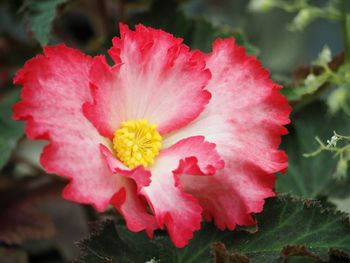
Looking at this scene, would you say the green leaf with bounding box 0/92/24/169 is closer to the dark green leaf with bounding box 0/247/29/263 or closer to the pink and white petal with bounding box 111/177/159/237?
the dark green leaf with bounding box 0/247/29/263

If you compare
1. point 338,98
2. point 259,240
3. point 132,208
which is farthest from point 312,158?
point 132,208

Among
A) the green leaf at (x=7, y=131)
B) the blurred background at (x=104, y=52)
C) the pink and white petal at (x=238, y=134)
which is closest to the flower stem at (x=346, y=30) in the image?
the blurred background at (x=104, y=52)

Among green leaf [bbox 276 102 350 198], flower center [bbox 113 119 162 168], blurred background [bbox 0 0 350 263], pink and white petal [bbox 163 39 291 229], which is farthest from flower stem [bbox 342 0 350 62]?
flower center [bbox 113 119 162 168]

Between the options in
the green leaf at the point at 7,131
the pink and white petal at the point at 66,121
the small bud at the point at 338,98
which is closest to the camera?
the pink and white petal at the point at 66,121

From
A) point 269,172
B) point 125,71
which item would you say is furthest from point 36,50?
point 269,172

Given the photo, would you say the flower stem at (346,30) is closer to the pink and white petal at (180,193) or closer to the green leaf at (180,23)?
the green leaf at (180,23)
